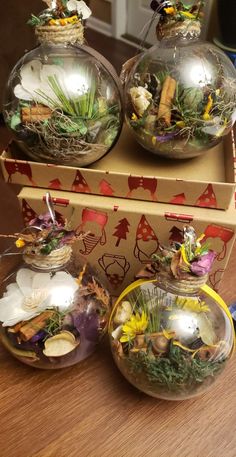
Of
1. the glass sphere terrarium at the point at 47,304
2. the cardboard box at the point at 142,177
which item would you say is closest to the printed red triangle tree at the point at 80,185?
the cardboard box at the point at 142,177

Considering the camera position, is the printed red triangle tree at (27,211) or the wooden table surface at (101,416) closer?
the wooden table surface at (101,416)

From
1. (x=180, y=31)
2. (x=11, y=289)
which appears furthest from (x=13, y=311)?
(x=180, y=31)

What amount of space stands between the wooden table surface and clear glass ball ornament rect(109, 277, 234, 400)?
1.7 inches

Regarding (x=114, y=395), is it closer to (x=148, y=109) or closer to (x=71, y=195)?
(x=71, y=195)

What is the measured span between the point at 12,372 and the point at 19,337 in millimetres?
96

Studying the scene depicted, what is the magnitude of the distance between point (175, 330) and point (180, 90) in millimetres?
346

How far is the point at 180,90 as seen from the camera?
25.8 inches

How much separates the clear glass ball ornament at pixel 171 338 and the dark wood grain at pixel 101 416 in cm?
4

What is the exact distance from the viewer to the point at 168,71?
0.67 m

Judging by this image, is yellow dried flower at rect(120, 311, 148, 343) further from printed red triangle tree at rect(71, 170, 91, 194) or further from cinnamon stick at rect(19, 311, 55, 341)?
printed red triangle tree at rect(71, 170, 91, 194)

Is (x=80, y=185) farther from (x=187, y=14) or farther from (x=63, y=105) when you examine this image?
(x=187, y=14)

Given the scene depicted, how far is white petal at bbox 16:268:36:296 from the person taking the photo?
64 centimetres

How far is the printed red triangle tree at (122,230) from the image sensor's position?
0.71 m

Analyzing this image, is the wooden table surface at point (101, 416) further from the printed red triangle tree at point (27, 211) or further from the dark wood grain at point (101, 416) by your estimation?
the printed red triangle tree at point (27, 211)
